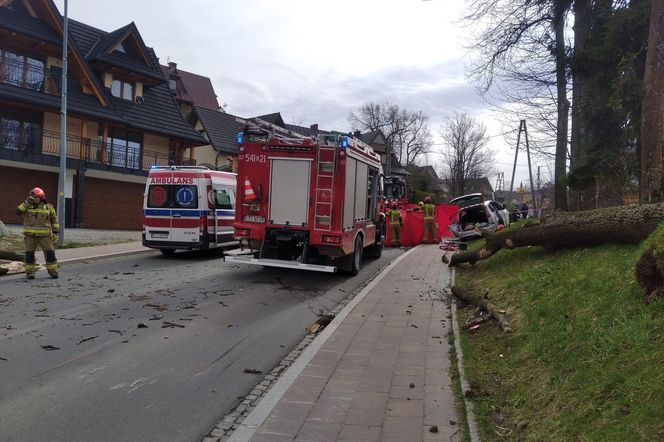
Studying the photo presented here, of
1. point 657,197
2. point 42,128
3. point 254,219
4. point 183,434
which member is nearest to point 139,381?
point 183,434

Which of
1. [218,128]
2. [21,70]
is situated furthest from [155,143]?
[218,128]

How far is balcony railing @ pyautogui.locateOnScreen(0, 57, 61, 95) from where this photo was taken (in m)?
22.9

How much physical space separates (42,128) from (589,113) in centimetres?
2329

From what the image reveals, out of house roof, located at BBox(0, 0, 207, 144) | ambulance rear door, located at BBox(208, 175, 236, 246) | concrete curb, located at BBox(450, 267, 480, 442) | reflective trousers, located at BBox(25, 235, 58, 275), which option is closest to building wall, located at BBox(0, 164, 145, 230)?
house roof, located at BBox(0, 0, 207, 144)

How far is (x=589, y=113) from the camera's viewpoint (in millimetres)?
13969

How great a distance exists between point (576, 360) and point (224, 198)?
38.1ft

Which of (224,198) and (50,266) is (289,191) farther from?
(50,266)

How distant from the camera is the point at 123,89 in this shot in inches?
1138

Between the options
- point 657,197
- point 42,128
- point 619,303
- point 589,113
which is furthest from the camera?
point 42,128

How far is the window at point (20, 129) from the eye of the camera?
2269cm

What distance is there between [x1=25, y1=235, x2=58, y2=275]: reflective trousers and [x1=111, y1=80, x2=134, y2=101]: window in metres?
20.7

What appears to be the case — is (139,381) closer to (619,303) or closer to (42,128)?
(619,303)

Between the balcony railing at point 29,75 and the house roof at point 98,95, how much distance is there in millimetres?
321

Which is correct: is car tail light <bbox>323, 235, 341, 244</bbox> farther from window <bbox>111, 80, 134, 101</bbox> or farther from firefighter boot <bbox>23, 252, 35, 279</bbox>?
window <bbox>111, 80, 134, 101</bbox>
